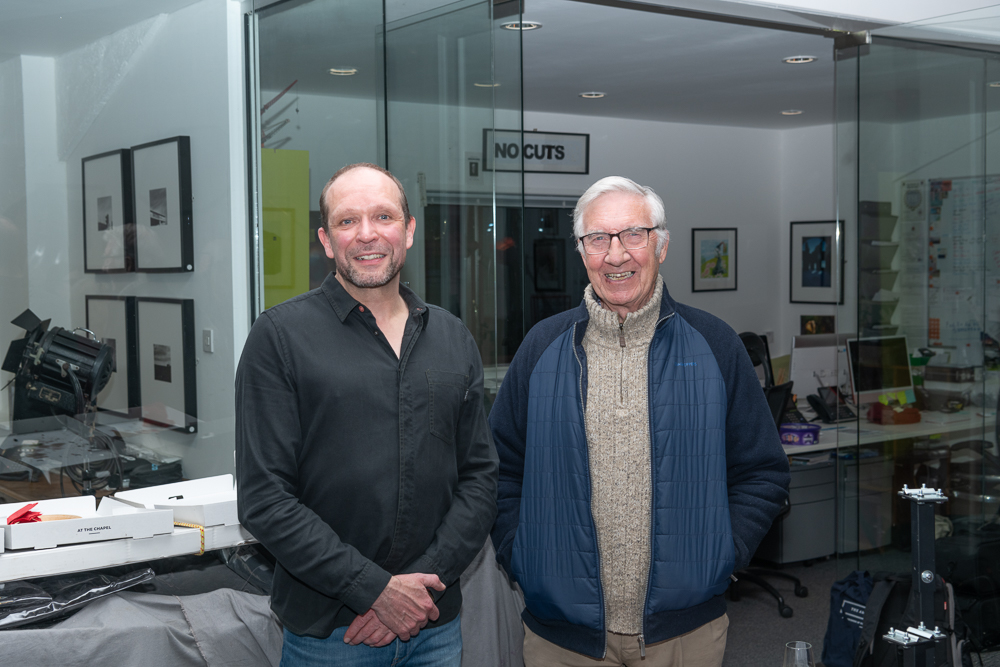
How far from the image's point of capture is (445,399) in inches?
64.4

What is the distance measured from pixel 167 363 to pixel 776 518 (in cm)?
308

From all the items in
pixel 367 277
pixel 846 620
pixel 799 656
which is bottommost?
pixel 846 620

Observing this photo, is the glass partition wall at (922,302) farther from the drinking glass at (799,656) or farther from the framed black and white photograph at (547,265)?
the framed black and white photograph at (547,265)

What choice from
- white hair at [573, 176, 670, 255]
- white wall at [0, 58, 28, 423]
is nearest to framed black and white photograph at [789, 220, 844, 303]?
white hair at [573, 176, 670, 255]

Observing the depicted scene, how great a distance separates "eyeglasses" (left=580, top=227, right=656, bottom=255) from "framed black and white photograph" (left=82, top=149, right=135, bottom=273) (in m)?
1.84

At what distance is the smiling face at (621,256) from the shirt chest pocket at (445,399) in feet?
1.16

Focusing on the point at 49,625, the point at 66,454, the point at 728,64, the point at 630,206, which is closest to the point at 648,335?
the point at 630,206

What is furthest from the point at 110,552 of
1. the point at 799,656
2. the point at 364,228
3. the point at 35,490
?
the point at 799,656

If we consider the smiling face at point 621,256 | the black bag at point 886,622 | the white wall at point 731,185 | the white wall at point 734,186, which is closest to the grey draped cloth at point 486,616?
the smiling face at point 621,256

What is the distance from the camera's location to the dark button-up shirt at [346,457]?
149cm

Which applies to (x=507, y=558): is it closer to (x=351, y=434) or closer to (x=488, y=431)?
(x=488, y=431)

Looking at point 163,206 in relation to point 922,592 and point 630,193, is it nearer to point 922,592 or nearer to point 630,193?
point 630,193

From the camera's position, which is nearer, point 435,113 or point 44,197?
point 44,197

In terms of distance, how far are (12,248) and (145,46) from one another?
820 mm
